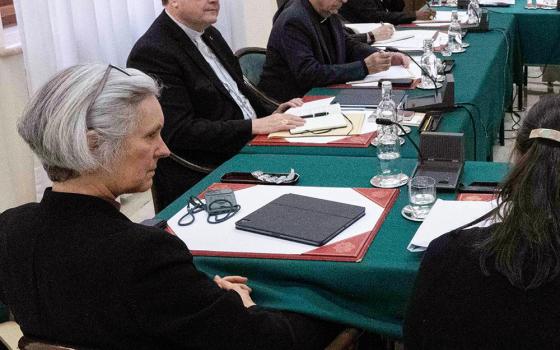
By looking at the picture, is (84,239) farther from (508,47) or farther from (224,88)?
(508,47)

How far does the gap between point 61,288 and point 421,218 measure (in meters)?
0.95

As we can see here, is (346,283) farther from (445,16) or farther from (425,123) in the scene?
(445,16)

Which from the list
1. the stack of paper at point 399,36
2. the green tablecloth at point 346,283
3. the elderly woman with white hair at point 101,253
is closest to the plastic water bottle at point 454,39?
the stack of paper at point 399,36

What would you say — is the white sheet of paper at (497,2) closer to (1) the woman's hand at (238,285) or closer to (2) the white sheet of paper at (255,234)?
(2) the white sheet of paper at (255,234)

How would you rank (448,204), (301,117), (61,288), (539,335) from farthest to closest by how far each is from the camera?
(301,117) < (448,204) < (61,288) < (539,335)

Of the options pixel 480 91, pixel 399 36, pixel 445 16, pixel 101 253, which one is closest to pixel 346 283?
pixel 101 253

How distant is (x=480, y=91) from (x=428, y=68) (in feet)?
0.77

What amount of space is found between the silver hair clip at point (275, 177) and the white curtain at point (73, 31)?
5.01 feet

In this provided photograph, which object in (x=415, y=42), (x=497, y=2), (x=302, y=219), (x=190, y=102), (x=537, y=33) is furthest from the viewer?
(x=497, y=2)

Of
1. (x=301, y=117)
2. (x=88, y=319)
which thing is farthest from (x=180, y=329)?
(x=301, y=117)

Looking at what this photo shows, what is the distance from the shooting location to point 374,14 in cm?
488

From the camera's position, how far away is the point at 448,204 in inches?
79.2

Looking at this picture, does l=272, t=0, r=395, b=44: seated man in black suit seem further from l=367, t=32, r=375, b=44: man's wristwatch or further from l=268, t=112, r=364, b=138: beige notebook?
l=268, t=112, r=364, b=138: beige notebook

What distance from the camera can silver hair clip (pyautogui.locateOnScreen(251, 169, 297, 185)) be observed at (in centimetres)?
233
